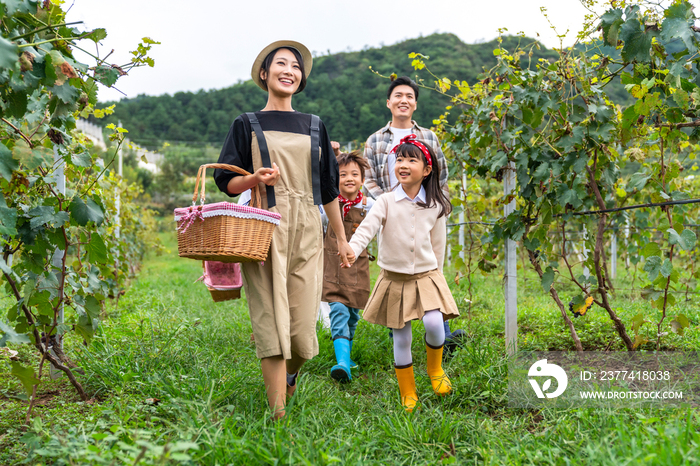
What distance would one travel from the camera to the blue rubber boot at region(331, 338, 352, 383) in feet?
10.2

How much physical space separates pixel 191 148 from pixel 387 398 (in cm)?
3798

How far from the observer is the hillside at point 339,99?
74.9 feet

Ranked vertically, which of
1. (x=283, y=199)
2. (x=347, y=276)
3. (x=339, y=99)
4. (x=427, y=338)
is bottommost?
(x=427, y=338)

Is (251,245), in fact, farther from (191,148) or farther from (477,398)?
(191,148)

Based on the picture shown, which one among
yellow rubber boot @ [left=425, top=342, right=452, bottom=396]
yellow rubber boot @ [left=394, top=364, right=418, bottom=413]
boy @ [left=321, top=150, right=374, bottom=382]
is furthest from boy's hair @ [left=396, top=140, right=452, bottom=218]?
yellow rubber boot @ [left=394, top=364, right=418, bottom=413]

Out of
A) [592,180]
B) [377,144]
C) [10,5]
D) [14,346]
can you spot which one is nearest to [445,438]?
[592,180]

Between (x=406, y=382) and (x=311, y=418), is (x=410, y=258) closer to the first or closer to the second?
(x=406, y=382)

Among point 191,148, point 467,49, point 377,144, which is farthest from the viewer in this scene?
point 191,148

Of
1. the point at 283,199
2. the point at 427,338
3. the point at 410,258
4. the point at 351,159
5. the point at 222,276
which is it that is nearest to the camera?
the point at 283,199

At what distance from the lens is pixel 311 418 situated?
2242 millimetres

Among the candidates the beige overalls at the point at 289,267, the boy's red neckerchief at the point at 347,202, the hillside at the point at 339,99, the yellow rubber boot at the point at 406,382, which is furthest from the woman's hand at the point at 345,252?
the hillside at the point at 339,99

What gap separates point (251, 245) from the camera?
2.11 meters

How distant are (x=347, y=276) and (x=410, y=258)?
74cm

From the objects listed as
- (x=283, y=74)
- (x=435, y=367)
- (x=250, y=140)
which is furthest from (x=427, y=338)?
(x=283, y=74)
